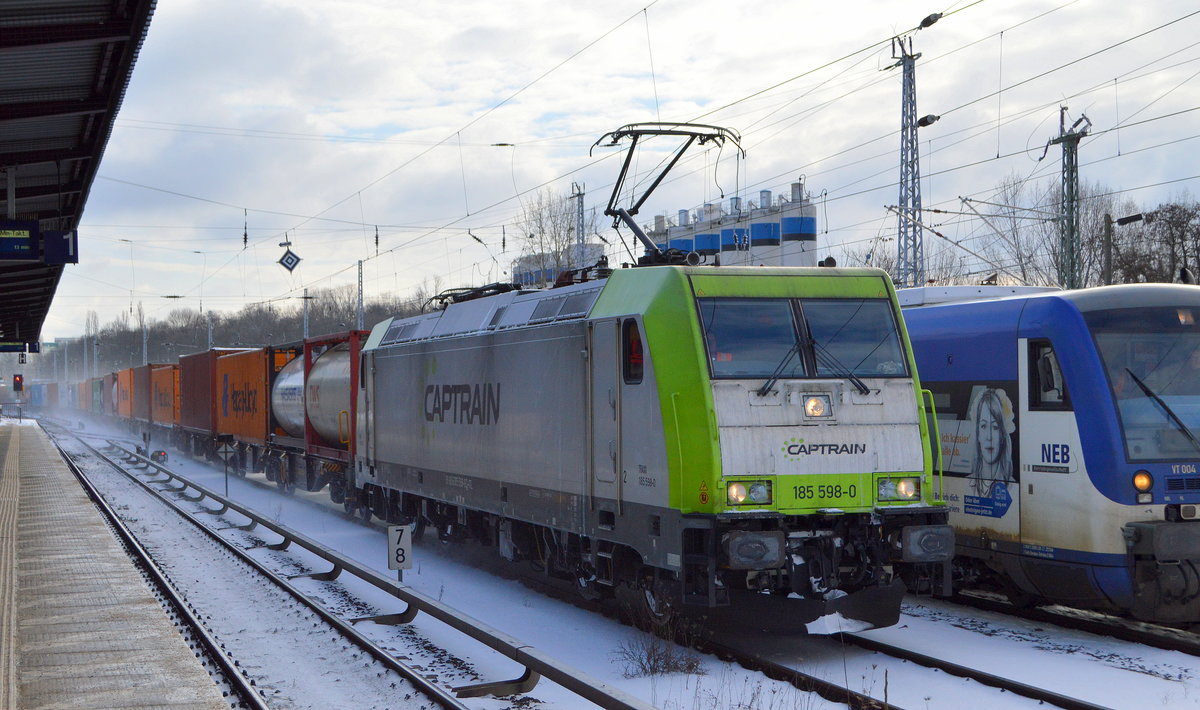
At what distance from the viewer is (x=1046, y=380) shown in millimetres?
10609

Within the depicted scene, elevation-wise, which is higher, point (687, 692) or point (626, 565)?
point (626, 565)

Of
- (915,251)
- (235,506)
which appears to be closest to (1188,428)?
(915,251)

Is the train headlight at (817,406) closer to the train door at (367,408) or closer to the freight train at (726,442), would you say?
the freight train at (726,442)

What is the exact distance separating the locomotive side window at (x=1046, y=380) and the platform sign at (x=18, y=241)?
14882mm

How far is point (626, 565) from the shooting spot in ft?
35.0

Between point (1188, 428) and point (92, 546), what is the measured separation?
50.3 feet

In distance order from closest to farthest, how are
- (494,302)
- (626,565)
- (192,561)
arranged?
(626,565) → (494,302) → (192,561)

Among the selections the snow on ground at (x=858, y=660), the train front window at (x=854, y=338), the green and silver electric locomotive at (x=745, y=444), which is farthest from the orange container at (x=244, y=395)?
the train front window at (x=854, y=338)

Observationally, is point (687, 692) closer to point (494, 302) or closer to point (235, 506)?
point (494, 302)

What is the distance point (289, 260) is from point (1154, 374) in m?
43.1

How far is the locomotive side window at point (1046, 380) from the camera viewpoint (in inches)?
411

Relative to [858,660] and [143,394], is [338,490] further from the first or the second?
[143,394]

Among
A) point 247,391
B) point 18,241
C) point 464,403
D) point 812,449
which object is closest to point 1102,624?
point 812,449

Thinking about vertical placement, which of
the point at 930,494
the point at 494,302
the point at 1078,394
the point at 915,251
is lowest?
the point at 930,494
